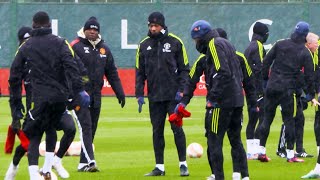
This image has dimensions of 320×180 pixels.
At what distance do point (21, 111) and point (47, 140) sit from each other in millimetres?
606

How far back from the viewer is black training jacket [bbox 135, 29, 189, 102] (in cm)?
1723

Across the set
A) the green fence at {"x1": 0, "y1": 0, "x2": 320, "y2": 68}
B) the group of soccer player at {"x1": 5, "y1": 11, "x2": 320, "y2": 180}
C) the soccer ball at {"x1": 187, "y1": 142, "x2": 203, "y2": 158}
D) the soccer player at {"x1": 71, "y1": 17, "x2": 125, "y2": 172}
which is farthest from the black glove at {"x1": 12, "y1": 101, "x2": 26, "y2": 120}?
the green fence at {"x1": 0, "y1": 0, "x2": 320, "y2": 68}

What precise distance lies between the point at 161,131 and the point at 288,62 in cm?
292

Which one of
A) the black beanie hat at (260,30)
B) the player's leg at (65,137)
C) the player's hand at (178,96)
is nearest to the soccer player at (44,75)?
the player's leg at (65,137)

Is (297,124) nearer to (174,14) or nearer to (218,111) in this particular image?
(218,111)

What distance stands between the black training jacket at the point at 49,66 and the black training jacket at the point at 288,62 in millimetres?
5255

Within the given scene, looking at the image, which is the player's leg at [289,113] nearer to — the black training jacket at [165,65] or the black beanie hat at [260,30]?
the black beanie hat at [260,30]

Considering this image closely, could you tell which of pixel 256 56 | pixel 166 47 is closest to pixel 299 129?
pixel 256 56

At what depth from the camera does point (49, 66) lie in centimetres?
1449

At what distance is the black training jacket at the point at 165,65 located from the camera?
1723cm

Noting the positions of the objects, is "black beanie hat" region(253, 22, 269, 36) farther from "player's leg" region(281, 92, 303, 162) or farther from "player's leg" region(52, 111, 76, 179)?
"player's leg" region(52, 111, 76, 179)

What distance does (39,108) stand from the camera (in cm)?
1447

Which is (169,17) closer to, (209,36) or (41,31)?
(209,36)

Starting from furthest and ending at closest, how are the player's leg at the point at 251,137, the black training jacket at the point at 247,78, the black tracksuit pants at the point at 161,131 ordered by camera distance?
the player's leg at the point at 251,137 < the black tracksuit pants at the point at 161,131 < the black training jacket at the point at 247,78
